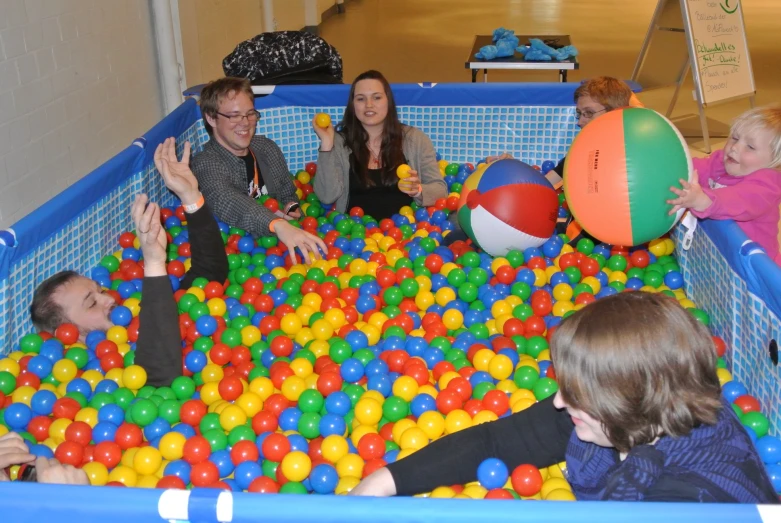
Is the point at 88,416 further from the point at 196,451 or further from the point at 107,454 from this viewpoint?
the point at 196,451

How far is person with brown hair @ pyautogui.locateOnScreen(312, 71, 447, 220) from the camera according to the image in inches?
114

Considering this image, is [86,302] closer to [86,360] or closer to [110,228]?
[86,360]

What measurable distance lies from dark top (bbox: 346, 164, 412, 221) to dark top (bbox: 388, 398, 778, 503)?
1.69 meters

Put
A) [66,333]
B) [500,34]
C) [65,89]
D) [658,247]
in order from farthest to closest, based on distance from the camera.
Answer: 1. [500,34]
2. [65,89]
3. [658,247]
4. [66,333]

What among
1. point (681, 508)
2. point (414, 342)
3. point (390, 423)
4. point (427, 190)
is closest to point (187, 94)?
point (427, 190)

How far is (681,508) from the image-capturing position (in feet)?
3.19

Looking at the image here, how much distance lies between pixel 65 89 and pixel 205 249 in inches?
47.1

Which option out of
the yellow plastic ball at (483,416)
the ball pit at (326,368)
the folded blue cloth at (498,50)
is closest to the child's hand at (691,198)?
the ball pit at (326,368)

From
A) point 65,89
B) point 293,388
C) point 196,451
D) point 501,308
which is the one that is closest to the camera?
point 196,451

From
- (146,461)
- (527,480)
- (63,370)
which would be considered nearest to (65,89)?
(63,370)

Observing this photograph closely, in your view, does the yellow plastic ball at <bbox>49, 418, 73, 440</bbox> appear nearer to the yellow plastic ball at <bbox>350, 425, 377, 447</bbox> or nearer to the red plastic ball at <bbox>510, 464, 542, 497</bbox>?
the yellow plastic ball at <bbox>350, 425, 377, 447</bbox>

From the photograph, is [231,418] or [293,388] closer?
[231,418]

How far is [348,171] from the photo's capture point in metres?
3.01

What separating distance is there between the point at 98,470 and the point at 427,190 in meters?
1.72
